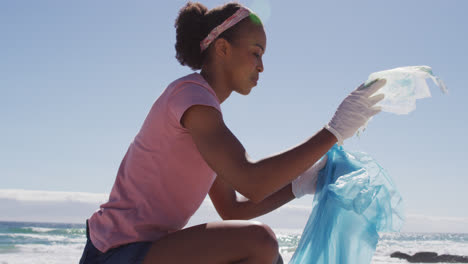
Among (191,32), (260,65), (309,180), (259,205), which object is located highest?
(191,32)

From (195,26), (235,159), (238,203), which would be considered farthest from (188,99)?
(238,203)

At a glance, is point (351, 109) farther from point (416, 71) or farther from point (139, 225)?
point (139, 225)

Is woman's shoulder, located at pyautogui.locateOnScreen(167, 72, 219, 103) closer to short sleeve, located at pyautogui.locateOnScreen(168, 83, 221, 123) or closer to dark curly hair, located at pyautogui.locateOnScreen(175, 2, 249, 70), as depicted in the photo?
short sleeve, located at pyautogui.locateOnScreen(168, 83, 221, 123)

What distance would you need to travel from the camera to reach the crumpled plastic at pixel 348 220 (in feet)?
6.47

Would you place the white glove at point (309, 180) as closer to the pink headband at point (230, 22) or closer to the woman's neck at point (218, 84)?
the woman's neck at point (218, 84)

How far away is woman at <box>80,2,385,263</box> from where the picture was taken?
5.08 feet

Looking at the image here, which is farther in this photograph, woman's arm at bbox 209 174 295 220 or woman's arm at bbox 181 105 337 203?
woman's arm at bbox 209 174 295 220

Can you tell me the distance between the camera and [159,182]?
5.65ft

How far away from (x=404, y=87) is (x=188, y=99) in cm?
94

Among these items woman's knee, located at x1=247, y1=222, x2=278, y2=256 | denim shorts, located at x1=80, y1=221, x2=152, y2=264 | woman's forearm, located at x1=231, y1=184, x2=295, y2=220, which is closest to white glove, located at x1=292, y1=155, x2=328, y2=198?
woman's forearm, located at x1=231, y1=184, x2=295, y2=220

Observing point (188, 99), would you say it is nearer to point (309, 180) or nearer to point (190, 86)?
point (190, 86)

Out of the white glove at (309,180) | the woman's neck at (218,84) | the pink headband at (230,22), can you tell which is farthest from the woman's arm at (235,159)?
the white glove at (309,180)

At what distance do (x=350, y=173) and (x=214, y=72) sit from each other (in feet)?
2.46

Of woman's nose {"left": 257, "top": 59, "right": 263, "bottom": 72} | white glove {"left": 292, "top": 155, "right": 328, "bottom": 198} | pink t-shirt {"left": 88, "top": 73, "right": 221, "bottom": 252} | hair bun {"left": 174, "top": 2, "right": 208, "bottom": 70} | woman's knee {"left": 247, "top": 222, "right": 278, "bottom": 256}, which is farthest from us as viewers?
white glove {"left": 292, "top": 155, "right": 328, "bottom": 198}
